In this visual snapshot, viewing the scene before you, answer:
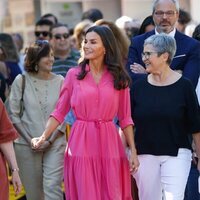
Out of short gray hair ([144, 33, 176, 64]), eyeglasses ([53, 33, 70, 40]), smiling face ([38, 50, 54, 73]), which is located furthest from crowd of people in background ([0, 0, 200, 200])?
eyeglasses ([53, 33, 70, 40])

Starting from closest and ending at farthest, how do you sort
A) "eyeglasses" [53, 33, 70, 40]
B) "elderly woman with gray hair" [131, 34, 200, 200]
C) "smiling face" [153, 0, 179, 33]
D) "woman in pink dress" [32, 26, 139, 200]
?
"woman in pink dress" [32, 26, 139, 200] → "elderly woman with gray hair" [131, 34, 200, 200] → "smiling face" [153, 0, 179, 33] → "eyeglasses" [53, 33, 70, 40]

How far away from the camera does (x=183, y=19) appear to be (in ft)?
43.3

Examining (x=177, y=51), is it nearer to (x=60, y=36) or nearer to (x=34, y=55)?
(x=34, y=55)

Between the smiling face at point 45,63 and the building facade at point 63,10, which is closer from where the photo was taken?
the smiling face at point 45,63

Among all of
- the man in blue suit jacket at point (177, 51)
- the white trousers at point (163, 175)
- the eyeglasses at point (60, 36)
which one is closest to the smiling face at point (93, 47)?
the man in blue suit jacket at point (177, 51)

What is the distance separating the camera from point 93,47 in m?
8.46

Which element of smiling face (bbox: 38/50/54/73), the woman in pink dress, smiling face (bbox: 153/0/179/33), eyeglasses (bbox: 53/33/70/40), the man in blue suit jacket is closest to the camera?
the woman in pink dress

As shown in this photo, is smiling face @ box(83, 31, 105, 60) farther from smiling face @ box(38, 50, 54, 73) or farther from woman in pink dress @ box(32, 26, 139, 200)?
smiling face @ box(38, 50, 54, 73)

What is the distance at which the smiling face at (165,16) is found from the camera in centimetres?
941

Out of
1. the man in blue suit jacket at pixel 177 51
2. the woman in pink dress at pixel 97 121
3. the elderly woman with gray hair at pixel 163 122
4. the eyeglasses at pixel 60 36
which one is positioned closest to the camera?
the woman in pink dress at pixel 97 121

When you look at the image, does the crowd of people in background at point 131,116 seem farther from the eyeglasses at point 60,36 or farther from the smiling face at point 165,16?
the eyeglasses at point 60,36

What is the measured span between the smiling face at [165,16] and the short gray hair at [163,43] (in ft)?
2.16

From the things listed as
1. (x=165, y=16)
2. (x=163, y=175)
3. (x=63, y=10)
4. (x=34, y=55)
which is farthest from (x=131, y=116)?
(x=63, y=10)

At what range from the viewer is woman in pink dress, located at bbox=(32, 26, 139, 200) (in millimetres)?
8406
